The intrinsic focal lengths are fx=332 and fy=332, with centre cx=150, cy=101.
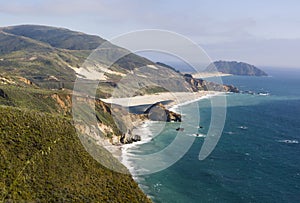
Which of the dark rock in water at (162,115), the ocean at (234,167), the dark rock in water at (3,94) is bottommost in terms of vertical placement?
the ocean at (234,167)

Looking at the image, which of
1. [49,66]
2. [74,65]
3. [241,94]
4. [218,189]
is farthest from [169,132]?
[241,94]

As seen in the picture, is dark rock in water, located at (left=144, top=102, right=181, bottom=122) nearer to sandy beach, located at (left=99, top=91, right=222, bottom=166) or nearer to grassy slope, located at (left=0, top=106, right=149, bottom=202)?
sandy beach, located at (left=99, top=91, right=222, bottom=166)

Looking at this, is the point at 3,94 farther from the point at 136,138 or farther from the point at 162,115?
the point at 162,115

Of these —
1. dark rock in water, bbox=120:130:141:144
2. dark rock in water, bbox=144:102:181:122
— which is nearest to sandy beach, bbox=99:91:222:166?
dark rock in water, bbox=120:130:141:144

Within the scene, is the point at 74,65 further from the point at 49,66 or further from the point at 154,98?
the point at 154,98

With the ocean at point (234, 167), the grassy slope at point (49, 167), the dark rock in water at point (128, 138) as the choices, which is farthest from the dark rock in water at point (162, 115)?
the grassy slope at point (49, 167)

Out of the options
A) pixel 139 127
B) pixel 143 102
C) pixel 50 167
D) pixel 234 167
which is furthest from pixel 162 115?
pixel 50 167

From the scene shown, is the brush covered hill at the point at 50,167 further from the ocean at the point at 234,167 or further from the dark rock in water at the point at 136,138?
the dark rock in water at the point at 136,138

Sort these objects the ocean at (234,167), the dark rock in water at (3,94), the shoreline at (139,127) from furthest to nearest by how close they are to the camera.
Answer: the dark rock in water at (3,94)
the shoreline at (139,127)
the ocean at (234,167)

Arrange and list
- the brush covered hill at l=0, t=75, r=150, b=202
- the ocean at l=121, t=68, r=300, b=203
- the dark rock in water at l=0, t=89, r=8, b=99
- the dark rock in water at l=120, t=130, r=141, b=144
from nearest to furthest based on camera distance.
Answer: the brush covered hill at l=0, t=75, r=150, b=202
the ocean at l=121, t=68, r=300, b=203
the dark rock in water at l=0, t=89, r=8, b=99
the dark rock in water at l=120, t=130, r=141, b=144
